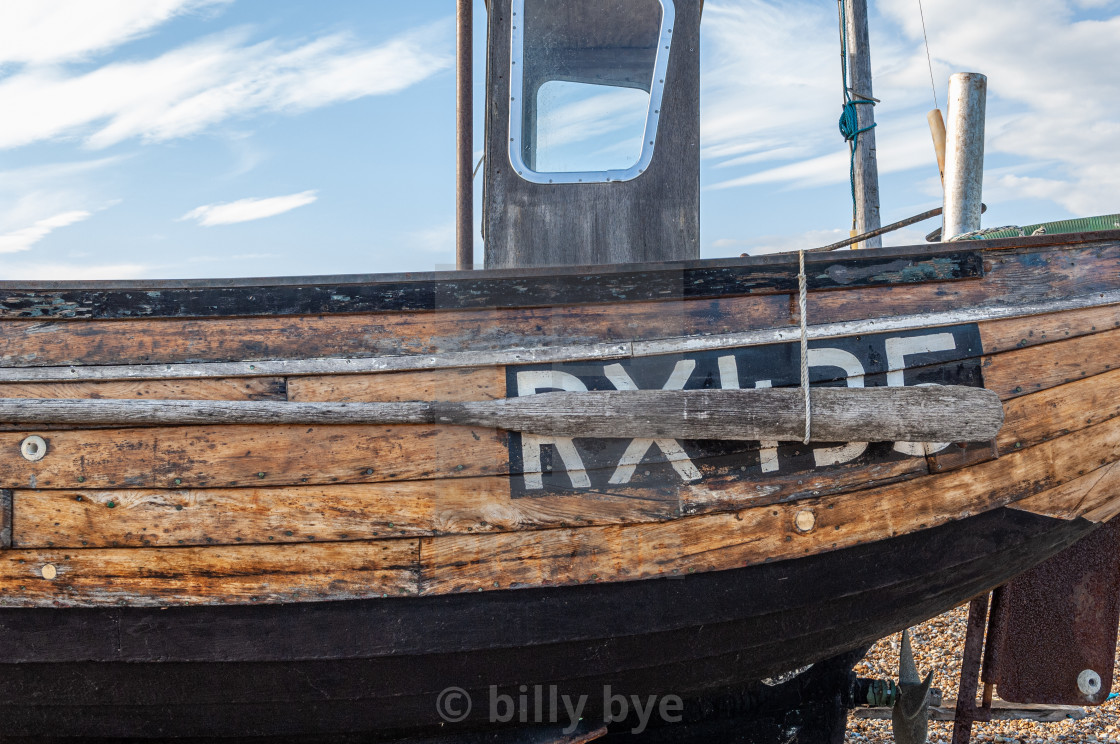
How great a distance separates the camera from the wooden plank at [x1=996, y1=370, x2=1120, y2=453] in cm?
239

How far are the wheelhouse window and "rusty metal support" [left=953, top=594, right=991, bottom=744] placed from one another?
224cm

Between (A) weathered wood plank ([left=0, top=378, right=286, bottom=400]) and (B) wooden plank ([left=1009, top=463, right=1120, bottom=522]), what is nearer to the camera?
(A) weathered wood plank ([left=0, top=378, right=286, bottom=400])

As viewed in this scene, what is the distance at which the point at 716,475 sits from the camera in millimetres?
2287

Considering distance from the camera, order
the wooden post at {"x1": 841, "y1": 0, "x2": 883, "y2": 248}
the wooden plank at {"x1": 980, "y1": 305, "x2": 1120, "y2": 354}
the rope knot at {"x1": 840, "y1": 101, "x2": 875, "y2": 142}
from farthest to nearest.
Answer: the wooden post at {"x1": 841, "y1": 0, "x2": 883, "y2": 248} → the rope knot at {"x1": 840, "y1": 101, "x2": 875, "y2": 142} → the wooden plank at {"x1": 980, "y1": 305, "x2": 1120, "y2": 354}

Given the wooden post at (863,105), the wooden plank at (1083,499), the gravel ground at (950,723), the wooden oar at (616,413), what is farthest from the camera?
the wooden post at (863,105)

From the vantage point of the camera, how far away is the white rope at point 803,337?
7.29ft

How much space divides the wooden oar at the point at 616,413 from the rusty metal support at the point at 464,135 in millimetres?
3753

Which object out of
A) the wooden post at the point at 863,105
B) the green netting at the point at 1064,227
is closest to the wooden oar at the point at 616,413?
the green netting at the point at 1064,227

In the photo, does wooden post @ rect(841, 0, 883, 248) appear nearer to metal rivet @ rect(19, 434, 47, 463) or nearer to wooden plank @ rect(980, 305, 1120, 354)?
wooden plank @ rect(980, 305, 1120, 354)

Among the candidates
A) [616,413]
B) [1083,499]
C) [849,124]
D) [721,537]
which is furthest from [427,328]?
[849,124]

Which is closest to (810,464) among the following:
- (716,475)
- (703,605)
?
(716,475)

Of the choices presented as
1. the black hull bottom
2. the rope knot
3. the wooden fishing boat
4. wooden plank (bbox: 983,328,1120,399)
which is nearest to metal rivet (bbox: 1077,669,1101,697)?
the black hull bottom

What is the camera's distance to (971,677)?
3137 millimetres

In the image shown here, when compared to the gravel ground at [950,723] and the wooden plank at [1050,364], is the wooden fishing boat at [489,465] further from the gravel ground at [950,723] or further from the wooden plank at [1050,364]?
the gravel ground at [950,723]
